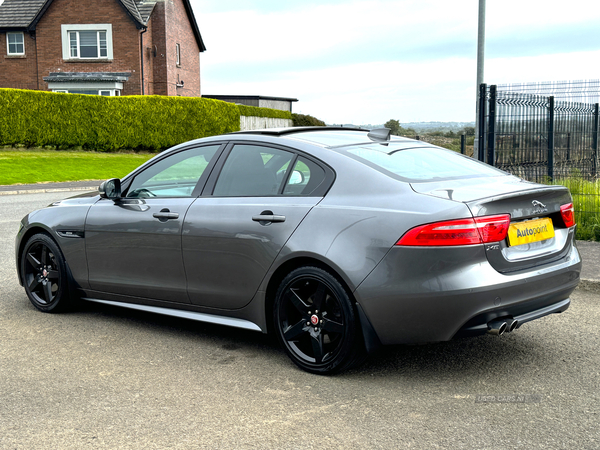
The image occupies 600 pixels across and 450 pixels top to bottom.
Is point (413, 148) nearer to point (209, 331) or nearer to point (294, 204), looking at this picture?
point (294, 204)

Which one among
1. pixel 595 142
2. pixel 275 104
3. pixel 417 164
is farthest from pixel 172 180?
pixel 275 104

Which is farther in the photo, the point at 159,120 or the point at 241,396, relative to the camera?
the point at 159,120

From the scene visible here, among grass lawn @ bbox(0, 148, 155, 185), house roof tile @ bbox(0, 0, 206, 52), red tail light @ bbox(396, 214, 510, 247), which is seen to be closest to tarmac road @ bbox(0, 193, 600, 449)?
red tail light @ bbox(396, 214, 510, 247)

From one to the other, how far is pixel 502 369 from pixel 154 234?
8.69 ft

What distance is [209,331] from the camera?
5527mm

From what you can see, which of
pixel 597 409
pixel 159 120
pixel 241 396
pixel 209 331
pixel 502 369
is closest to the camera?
pixel 597 409

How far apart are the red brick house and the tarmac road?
3644 centimetres

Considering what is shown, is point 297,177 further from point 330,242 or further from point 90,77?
point 90,77

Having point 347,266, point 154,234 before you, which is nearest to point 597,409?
point 347,266

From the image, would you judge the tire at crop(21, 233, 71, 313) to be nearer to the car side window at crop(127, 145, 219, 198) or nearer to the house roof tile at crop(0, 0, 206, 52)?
the car side window at crop(127, 145, 219, 198)

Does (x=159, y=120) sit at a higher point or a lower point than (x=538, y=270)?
higher

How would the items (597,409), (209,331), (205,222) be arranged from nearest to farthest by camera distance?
(597,409)
(205,222)
(209,331)

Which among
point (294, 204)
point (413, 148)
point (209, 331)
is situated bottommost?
→ point (209, 331)

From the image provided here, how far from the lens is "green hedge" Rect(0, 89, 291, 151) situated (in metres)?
29.2
